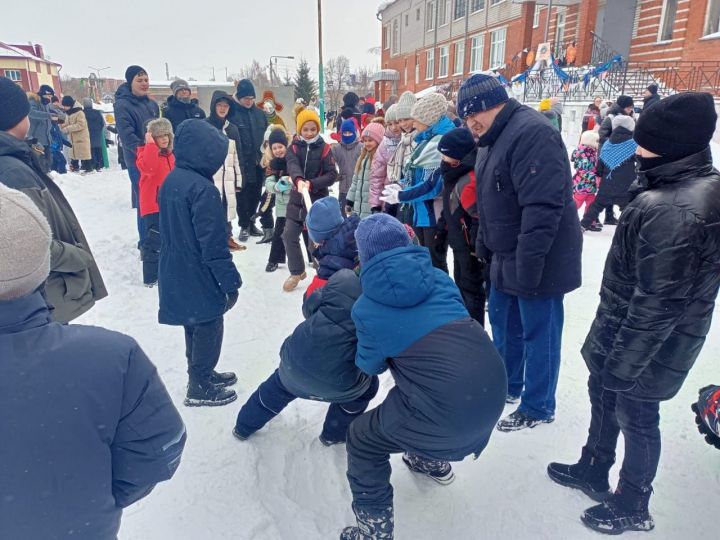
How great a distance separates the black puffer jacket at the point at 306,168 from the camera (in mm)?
5539

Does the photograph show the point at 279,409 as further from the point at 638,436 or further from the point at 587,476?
the point at 638,436

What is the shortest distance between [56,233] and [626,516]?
10.1 feet

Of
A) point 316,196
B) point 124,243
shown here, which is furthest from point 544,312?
point 124,243

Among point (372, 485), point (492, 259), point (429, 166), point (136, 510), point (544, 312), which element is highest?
point (429, 166)

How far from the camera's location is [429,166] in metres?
4.08

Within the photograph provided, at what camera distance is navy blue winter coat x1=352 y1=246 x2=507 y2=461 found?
189 centimetres

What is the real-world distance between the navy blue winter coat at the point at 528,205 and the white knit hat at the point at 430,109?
1324mm

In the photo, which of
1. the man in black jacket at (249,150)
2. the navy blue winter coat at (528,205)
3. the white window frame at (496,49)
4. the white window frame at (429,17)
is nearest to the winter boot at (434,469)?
the navy blue winter coat at (528,205)

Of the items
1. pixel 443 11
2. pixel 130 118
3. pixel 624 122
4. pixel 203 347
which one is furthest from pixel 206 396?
pixel 443 11

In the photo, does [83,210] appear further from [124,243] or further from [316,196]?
[316,196]

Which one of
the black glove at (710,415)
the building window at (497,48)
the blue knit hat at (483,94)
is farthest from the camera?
the building window at (497,48)

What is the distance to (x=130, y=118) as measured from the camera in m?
6.07

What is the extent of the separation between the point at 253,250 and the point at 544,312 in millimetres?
4747

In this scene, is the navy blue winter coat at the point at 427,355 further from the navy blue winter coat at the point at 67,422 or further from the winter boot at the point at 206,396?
the winter boot at the point at 206,396
